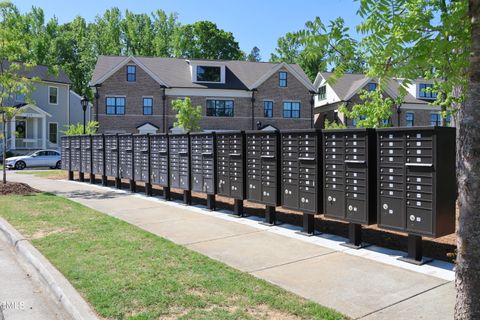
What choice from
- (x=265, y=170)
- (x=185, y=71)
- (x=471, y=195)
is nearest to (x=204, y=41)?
(x=185, y=71)

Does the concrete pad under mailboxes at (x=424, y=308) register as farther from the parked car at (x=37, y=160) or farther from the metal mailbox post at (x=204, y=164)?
the parked car at (x=37, y=160)

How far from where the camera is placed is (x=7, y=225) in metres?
9.05

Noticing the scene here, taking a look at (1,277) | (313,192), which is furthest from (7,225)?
(313,192)

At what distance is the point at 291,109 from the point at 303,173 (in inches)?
1390

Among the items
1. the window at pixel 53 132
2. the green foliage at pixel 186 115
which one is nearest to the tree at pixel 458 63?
the green foliage at pixel 186 115

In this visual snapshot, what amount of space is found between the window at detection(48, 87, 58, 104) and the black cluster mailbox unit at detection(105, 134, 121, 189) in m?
30.8

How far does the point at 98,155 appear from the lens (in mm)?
16297

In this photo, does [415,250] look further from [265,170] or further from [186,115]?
[186,115]

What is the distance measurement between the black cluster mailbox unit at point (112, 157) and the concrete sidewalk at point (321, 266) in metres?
5.17

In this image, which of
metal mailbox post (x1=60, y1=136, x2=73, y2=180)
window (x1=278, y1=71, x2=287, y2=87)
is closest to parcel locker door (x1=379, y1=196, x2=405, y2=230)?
metal mailbox post (x1=60, y1=136, x2=73, y2=180)

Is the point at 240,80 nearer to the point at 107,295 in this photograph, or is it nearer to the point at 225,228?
the point at 225,228

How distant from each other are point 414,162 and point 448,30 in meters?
3.06

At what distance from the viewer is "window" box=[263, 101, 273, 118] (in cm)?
4212

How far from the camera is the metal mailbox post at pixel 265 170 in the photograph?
8.71 metres
